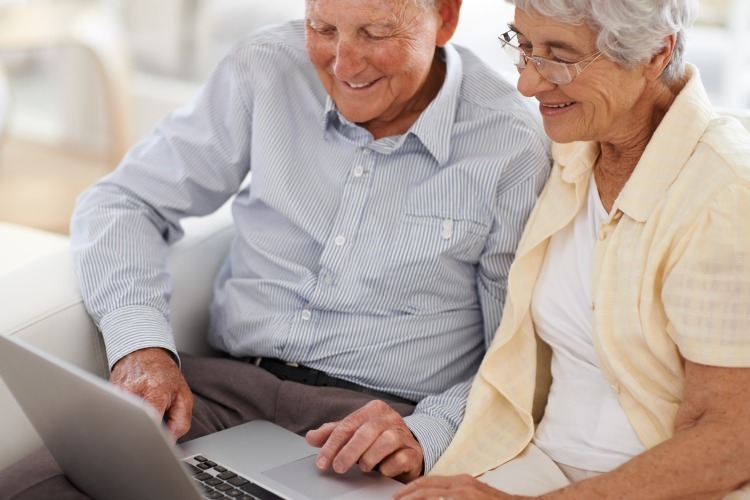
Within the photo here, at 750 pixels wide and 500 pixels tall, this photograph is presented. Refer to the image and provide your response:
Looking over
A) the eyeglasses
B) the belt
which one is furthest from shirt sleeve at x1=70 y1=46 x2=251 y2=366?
the eyeglasses

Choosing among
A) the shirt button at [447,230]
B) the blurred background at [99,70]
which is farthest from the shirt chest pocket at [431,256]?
the blurred background at [99,70]

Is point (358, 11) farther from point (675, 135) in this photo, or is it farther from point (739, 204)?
point (739, 204)

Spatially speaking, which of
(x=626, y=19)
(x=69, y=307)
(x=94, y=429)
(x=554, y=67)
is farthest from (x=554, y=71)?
(x=69, y=307)

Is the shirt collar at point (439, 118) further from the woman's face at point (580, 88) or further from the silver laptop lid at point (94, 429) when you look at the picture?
Result: the silver laptop lid at point (94, 429)

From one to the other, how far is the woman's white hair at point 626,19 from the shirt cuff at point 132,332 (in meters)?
0.78

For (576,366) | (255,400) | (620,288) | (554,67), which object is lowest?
(255,400)

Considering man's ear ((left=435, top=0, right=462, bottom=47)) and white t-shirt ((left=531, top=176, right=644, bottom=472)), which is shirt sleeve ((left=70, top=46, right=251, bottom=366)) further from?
white t-shirt ((left=531, top=176, right=644, bottom=472))

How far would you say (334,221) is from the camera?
1.69 meters

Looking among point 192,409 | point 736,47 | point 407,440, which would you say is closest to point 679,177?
point 407,440

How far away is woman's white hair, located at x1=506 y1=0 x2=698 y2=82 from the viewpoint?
1262mm

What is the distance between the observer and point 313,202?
5.61 ft

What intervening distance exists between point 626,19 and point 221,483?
0.83 metres

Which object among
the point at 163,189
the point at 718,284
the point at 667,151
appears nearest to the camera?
the point at 718,284

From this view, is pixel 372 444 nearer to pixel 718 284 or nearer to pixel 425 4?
pixel 718 284
